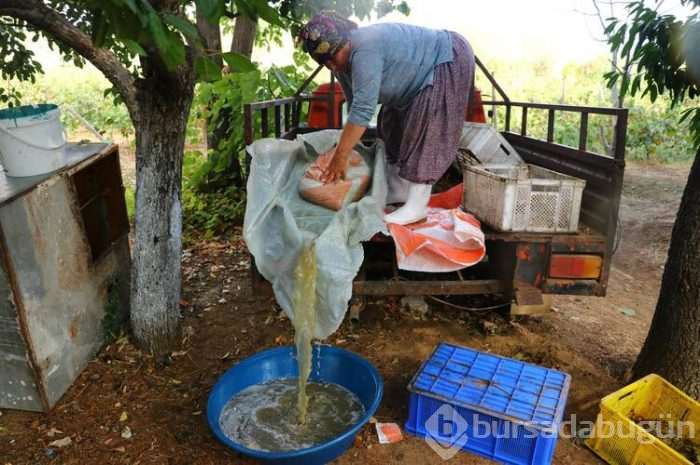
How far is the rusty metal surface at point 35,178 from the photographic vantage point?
2.72m

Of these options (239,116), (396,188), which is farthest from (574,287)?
(239,116)

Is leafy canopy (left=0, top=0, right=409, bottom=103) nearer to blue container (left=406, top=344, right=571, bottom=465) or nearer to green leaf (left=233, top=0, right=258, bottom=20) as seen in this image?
green leaf (left=233, top=0, right=258, bottom=20)

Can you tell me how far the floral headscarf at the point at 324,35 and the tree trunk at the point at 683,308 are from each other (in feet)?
6.61

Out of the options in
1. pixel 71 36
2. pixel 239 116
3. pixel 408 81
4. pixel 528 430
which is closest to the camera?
pixel 528 430

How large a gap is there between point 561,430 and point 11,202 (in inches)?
121

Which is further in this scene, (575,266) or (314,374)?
(314,374)

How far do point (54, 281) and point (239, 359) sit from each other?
1.19 meters

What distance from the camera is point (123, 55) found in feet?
15.4

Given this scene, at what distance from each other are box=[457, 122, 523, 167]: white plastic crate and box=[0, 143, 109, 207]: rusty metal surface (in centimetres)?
254

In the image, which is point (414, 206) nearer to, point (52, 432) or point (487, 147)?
point (487, 147)

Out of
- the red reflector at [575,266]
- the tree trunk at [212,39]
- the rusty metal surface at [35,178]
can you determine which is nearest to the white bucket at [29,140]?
the rusty metal surface at [35,178]

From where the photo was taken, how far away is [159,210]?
3254 millimetres

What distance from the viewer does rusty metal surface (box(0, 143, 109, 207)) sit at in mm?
2723

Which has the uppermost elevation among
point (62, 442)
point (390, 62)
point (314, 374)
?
point (390, 62)
